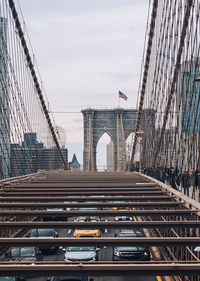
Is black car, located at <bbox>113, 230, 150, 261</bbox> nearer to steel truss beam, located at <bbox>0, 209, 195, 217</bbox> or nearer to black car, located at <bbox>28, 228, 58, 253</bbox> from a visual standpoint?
black car, located at <bbox>28, 228, 58, 253</bbox>

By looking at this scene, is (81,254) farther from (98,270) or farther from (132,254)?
(98,270)

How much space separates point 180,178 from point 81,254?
7733mm

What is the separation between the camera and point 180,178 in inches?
792

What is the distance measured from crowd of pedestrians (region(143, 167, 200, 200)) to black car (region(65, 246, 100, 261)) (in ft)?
13.8

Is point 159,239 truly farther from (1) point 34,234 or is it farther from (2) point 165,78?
(2) point 165,78

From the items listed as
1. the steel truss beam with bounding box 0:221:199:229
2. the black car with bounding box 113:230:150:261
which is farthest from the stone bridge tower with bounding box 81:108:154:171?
the steel truss beam with bounding box 0:221:199:229

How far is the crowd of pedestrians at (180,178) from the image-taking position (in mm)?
17883

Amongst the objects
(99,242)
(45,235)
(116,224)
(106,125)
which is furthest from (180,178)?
(106,125)

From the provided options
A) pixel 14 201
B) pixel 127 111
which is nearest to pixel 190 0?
pixel 14 201

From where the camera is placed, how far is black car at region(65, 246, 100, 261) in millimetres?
13435

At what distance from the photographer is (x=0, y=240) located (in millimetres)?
5410

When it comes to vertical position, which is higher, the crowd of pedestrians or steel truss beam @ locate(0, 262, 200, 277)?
the crowd of pedestrians

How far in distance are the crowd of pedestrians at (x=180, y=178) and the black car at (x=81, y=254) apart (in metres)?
4.20

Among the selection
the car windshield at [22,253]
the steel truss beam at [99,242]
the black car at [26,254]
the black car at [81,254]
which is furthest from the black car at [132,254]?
the steel truss beam at [99,242]
